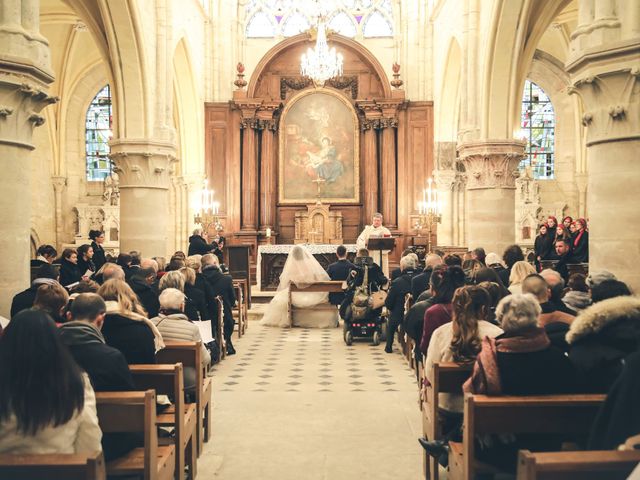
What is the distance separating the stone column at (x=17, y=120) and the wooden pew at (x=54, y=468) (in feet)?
17.1

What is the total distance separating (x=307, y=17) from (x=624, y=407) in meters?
22.3

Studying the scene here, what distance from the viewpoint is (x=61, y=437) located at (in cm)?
330

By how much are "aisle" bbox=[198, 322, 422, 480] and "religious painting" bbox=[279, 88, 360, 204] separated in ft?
39.5

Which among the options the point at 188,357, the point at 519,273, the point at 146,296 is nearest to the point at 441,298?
the point at 519,273

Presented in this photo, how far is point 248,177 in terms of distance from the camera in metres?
22.7

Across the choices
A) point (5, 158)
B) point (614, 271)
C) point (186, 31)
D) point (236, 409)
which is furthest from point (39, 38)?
point (186, 31)

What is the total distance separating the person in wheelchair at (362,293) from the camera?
11867 millimetres

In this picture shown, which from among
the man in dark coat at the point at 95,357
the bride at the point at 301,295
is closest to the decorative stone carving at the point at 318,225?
the bride at the point at 301,295

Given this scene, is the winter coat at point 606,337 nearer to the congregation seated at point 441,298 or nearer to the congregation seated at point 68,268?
the congregation seated at point 441,298

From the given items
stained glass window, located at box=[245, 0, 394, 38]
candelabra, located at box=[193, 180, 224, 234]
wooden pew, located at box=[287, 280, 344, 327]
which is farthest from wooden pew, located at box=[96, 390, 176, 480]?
stained glass window, located at box=[245, 0, 394, 38]

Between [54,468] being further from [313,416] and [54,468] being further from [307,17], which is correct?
[307,17]

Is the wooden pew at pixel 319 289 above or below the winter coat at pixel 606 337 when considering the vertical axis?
below

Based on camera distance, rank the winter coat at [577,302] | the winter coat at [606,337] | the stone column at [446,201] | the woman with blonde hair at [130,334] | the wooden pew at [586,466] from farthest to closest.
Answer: the stone column at [446,201] → the winter coat at [577,302] → the woman with blonde hair at [130,334] → the winter coat at [606,337] → the wooden pew at [586,466]

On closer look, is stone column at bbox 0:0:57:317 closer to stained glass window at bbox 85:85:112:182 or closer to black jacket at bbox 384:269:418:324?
black jacket at bbox 384:269:418:324
